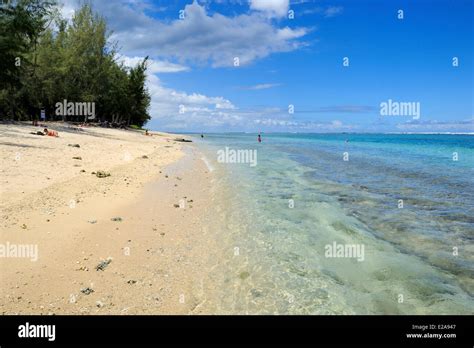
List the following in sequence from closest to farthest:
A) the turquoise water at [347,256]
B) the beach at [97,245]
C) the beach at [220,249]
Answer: the beach at [97,245] → the beach at [220,249] → the turquoise water at [347,256]

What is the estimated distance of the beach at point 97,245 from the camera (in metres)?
6.04

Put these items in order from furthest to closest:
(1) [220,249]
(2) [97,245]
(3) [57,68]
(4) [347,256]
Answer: (3) [57,68]
(1) [220,249]
(4) [347,256]
(2) [97,245]

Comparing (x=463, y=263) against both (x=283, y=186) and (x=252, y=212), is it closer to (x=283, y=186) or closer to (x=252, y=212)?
(x=252, y=212)

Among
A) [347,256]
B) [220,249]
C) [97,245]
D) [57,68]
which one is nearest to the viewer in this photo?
[97,245]

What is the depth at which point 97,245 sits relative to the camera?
331 inches

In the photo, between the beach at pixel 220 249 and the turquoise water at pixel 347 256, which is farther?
the turquoise water at pixel 347 256

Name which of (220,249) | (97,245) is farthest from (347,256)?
(97,245)

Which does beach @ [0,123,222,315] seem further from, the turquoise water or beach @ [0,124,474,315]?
the turquoise water

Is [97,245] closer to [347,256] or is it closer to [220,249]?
[220,249]

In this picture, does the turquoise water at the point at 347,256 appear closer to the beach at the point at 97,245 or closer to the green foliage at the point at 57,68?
the beach at the point at 97,245

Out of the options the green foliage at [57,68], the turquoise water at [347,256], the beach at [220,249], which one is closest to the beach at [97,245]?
the beach at [220,249]

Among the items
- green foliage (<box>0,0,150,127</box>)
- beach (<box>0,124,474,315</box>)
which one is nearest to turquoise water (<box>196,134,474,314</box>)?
beach (<box>0,124,474,315</box>)

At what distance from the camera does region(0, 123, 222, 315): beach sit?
6.04 metres
